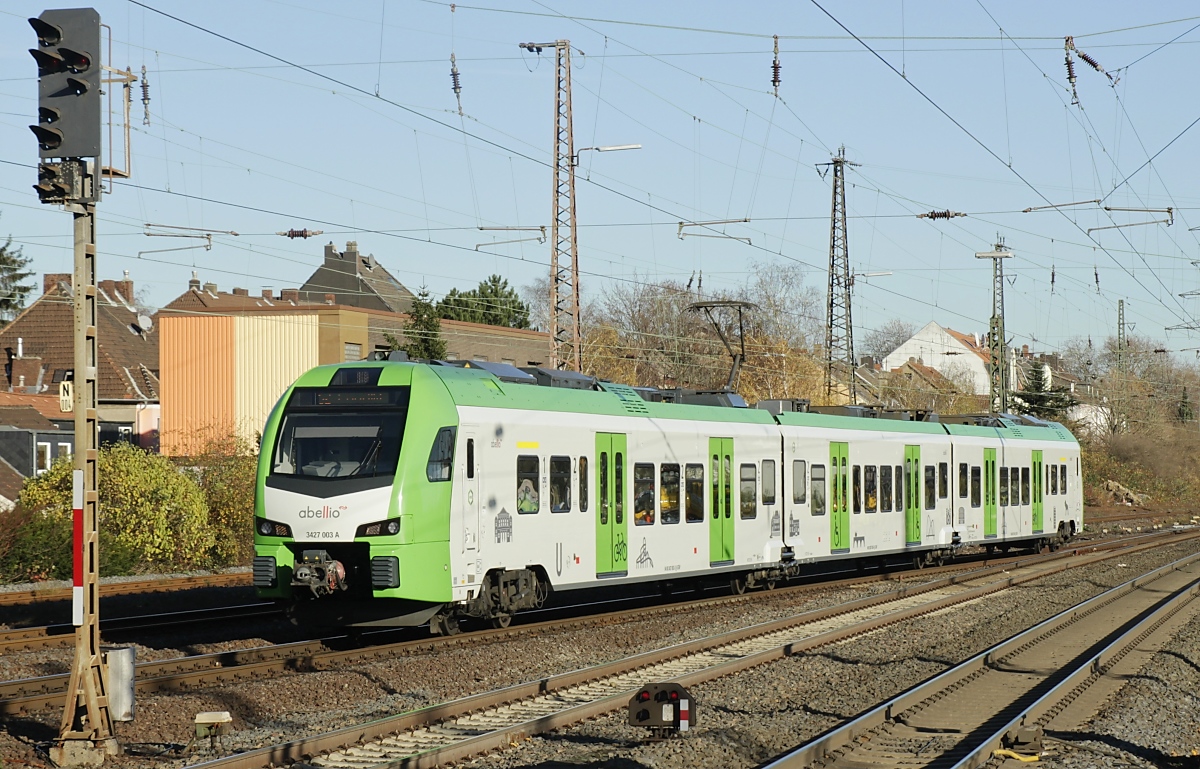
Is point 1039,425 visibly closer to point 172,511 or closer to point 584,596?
point 584,596

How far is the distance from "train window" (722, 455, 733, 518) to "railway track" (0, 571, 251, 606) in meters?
8.69

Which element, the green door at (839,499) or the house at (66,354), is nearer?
the green door at (839,499)

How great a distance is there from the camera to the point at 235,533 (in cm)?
2823

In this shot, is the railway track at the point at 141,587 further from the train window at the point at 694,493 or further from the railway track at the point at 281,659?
the train window at the point at 694,493

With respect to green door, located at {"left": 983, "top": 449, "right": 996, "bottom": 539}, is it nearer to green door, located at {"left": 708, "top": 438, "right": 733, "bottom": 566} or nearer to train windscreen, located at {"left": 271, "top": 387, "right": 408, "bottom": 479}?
green door, located at {"left": 708, "top": 438, "right": 733, "bottom": 566}

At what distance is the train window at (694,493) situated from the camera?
20469 millimetres

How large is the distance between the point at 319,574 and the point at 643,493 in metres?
5.83

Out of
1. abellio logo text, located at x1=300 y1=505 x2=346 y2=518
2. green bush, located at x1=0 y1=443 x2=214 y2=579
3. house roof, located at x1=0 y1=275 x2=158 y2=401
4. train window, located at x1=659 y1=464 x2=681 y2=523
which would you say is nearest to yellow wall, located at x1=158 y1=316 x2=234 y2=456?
house roof, located at x1=0 y1=275 x2=158 y2=401

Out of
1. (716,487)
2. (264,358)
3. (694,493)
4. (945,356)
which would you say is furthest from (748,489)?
(945,356)

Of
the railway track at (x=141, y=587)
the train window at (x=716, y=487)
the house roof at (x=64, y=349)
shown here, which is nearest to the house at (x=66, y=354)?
the house roof at (x=64, y=349)

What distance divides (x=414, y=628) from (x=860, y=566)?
44.2ft

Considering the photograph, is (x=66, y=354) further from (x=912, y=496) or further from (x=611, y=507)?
(x=611, y=507)

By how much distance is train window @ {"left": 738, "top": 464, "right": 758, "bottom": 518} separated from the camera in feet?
72.4

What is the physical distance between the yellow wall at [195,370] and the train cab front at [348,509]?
105ft
